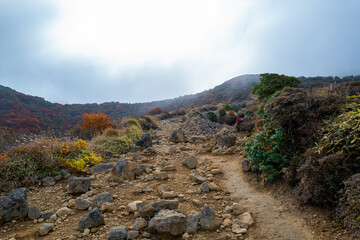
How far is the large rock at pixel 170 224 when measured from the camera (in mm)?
2566

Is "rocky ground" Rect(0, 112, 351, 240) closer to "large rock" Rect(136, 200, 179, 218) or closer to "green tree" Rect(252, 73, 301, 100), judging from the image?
"large rock" Rect(136, 200, 179, 218)

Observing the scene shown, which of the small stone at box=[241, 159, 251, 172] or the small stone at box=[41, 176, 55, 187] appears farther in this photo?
the small stone at box=[241, 159, 251, 172]

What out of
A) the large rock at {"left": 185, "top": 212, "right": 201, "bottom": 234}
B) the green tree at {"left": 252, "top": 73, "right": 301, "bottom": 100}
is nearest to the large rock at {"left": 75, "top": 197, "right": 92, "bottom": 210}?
the large rock at {"left": 185, "top": 212, "right": 201, "bottom": 234}

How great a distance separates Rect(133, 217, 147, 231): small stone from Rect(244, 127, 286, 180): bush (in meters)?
2.53

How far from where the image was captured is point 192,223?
9.00 ft

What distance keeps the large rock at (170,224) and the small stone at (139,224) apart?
7.0 inches

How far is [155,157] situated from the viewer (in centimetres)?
681

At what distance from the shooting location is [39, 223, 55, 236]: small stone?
2795mm

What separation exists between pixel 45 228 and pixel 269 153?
4.24m

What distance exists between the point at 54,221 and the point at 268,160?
4.18m

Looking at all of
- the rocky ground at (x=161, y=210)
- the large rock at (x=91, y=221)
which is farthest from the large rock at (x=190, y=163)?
the large rock at (x=91, y=221)

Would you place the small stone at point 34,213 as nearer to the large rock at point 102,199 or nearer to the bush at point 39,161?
the large rock at point 102,199

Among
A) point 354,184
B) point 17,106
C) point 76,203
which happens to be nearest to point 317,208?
point 354,184

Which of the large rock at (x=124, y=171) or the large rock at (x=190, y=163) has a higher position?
the large rock at (x=124, y=171)
